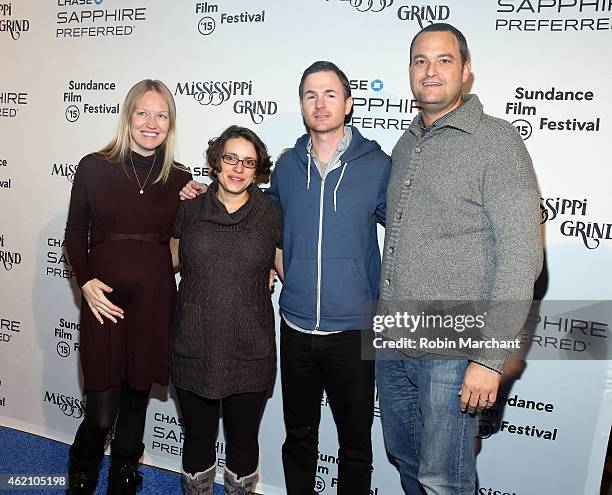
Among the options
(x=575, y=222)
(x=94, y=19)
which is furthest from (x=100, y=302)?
(x=575, y=222)

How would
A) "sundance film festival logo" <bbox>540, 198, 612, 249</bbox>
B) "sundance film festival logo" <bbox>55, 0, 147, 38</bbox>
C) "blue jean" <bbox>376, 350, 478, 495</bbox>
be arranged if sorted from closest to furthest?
"blue jean" <bbox>376, 350, 478, 495</bbox>, "sundance film festival logo" <bbox>540, 198, 612, 249</bbox>, "sundance film festival logo" <bbox>55, 0, 147, 38</bbox>

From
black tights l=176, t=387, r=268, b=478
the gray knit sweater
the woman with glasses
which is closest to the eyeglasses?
the woman with glasses

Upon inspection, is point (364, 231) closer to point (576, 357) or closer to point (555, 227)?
point (555, 227)

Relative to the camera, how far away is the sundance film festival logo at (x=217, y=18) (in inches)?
101

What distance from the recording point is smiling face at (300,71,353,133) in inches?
80.0

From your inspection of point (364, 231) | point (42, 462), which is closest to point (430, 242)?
point (364, 231)

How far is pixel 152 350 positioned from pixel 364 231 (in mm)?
953

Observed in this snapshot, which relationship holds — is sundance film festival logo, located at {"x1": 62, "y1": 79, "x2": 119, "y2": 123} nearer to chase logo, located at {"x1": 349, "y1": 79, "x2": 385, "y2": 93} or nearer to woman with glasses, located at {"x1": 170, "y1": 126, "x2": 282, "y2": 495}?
woman with glasses, located at {"x1": 170, "y1": 126, "x2": 282, "y2": 495}

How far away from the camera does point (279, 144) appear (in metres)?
2.60

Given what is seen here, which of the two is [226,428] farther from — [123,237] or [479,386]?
[479,386]

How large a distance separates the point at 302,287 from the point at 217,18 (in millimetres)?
1438

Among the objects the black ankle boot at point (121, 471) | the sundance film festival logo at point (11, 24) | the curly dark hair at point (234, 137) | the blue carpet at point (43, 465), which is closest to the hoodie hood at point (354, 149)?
the curly dark hair at point (234, 137)

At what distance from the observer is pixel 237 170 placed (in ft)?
6.61

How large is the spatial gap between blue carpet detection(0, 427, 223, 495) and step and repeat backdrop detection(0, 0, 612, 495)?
100mm
